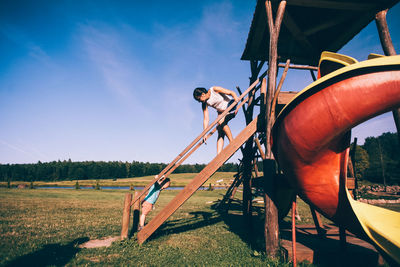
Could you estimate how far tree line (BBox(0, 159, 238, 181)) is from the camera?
3679 inches

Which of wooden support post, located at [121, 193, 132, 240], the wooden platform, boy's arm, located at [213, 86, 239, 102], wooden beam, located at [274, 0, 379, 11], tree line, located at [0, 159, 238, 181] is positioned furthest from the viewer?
tree line, located at [0, 159, 238, 181]

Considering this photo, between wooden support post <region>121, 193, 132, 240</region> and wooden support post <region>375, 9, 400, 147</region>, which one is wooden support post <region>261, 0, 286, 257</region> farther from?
wooden support post <region>121, 193, 132, 240</region>

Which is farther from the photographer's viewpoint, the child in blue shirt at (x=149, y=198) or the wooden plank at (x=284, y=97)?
the child in blue shirt at (x=149, y=198)

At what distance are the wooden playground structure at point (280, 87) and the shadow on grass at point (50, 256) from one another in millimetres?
1308

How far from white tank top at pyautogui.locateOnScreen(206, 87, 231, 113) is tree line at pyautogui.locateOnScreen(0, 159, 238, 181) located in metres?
93.4

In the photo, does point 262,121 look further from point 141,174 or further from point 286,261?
point 141,174

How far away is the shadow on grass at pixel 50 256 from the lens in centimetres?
373

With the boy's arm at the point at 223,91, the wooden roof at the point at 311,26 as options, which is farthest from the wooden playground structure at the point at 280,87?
the boy's arm at the point at 223,91

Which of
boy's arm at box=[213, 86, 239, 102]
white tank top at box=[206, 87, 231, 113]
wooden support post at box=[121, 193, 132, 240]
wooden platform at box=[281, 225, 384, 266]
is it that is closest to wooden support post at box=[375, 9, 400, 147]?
wooden platform at box=[281, 225, 384, 266]

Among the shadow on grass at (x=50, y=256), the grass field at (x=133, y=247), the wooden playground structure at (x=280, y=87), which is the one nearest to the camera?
the wooden playground structure at (x=280, y=87)

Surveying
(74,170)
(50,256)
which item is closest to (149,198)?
(50,256)

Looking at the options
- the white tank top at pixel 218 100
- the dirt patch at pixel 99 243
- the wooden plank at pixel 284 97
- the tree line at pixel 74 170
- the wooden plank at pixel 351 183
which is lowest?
the tree line at pixel 74 170

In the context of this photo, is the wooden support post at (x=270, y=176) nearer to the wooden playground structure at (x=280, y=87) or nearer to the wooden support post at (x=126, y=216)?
the wooden playground structure at (x=280, y=87)

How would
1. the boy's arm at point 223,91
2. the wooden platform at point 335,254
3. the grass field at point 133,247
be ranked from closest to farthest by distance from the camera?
1. the wooden platform at point 335,254
2. the grass field at point 133,247
3. the boy's arm at point 223,91
